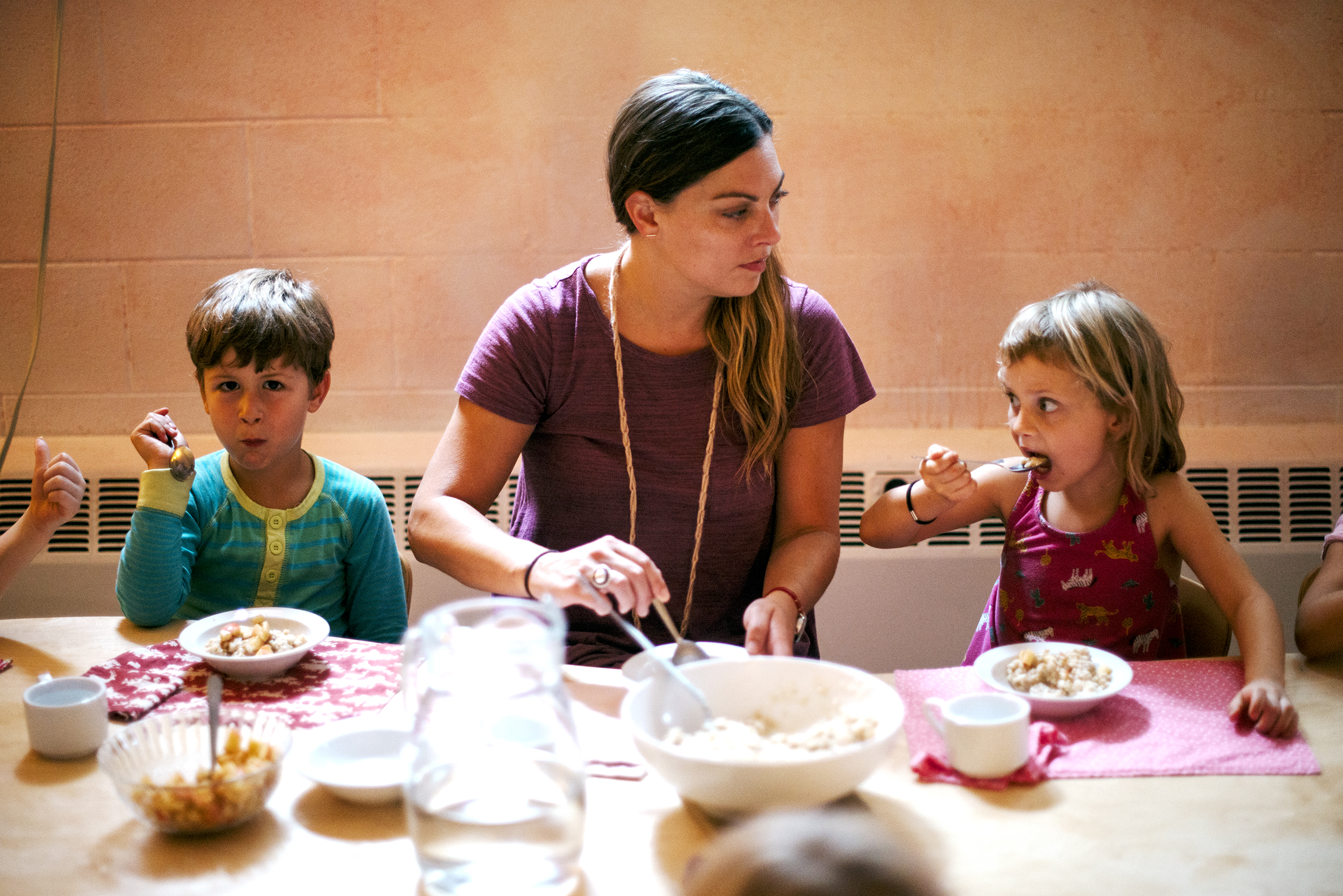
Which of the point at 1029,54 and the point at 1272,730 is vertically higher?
the point at 1029,54

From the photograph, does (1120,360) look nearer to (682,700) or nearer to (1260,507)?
(682,700)

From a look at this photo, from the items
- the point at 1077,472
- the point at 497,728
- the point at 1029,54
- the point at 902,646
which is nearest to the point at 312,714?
the point at 497,728

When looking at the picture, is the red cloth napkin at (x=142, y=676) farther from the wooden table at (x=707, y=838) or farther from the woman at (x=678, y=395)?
the woman at (x=678, y=395)

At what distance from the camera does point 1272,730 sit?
1.08m

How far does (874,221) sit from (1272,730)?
1.66 m

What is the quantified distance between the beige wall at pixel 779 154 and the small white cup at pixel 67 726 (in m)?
1.62

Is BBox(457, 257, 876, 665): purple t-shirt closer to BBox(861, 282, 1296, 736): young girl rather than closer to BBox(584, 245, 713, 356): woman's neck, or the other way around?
BBox(584, 245, 713, 356): woman's neck

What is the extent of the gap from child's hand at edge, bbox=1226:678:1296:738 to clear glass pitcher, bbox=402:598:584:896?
719 mm

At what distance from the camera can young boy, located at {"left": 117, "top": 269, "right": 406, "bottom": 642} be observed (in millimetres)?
1610

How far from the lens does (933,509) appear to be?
5.28 feet

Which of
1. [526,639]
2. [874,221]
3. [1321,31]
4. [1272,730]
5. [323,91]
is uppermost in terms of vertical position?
[1321,31]

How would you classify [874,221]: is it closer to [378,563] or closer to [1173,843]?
[378,563]

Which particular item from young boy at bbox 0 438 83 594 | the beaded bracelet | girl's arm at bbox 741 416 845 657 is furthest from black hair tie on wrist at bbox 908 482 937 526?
young boy at bbox 0 438 83 594

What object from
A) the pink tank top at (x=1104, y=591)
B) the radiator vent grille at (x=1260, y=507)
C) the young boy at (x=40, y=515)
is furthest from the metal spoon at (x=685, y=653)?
the radiator vent grille at (x=1260, y=507)
